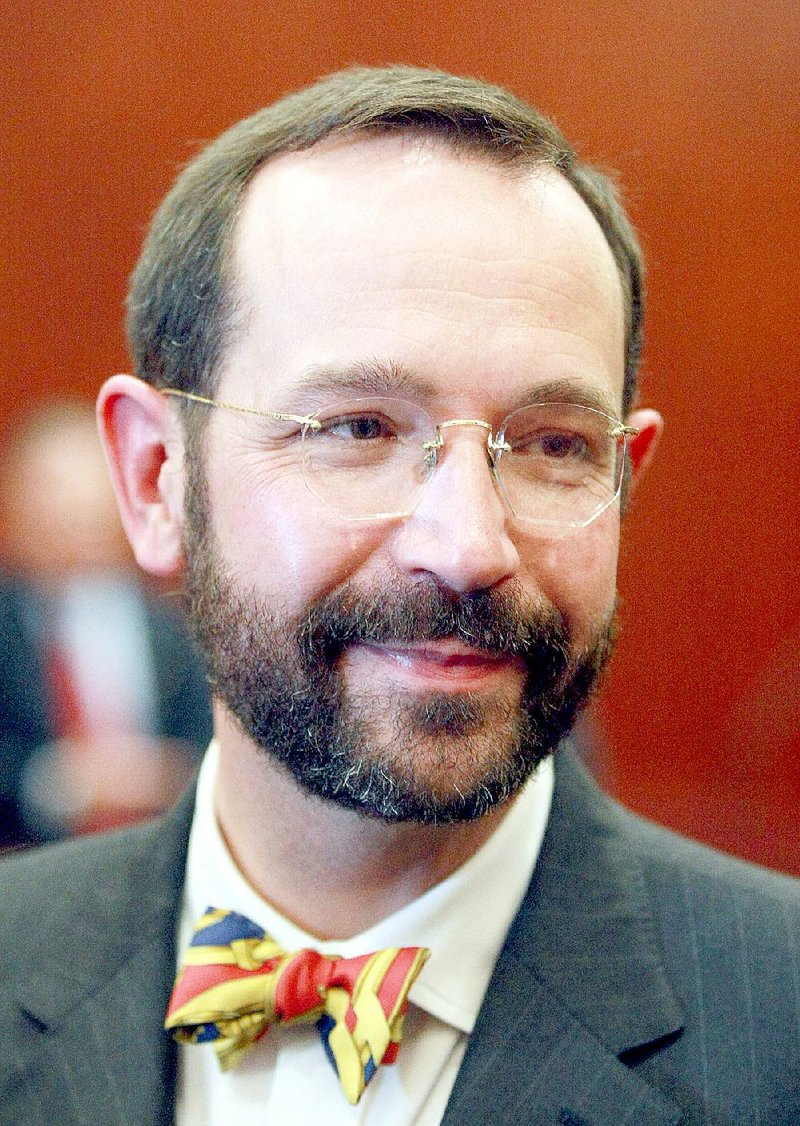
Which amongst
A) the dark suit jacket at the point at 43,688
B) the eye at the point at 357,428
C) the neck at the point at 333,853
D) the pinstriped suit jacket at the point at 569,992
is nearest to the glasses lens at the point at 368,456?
the eye at the point at 357,428

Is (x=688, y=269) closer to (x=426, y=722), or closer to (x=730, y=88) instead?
(x=730, y=88)

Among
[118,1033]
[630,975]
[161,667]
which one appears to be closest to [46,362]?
[161,667]

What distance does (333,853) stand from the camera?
1.43m

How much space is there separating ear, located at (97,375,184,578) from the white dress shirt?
455 millimetres

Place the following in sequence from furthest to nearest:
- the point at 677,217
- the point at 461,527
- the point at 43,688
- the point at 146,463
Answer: the point at 43,688
the point at 677,217
the point at 146,463
the point at 461,527

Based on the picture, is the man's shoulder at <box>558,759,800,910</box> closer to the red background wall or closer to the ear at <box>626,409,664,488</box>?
the ear at <box>626,409,664,488</box>

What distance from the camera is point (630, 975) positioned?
1.38 meters

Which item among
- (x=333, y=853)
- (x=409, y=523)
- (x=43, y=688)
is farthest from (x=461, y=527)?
(x=43, y=688)

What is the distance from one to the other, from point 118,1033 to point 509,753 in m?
0.62

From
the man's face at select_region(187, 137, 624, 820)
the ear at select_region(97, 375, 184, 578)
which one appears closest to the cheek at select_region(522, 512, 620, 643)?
the man's face at select_region(187, 137, 624, 820)

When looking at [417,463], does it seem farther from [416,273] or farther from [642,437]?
[642,437]

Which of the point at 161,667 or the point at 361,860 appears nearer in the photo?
the point at 361,860

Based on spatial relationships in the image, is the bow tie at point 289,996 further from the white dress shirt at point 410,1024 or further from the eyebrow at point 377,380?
the eyebrow at point 377,380

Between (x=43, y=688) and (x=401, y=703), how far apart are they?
6.50ft
